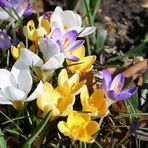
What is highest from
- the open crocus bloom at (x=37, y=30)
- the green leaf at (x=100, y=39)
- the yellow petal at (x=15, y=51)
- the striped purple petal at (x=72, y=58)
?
the open crocus bloom at (x=37, y=30)

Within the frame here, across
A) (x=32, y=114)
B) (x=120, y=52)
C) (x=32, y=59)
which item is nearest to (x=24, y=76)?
(x=32, y=59)

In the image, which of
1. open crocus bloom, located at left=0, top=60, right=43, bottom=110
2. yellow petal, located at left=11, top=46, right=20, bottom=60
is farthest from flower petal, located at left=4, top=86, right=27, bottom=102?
yellow petal, located at left=11, top=46, right=20, bottom=60

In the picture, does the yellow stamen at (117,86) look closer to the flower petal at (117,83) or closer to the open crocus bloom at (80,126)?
the flower petal at (117,83)

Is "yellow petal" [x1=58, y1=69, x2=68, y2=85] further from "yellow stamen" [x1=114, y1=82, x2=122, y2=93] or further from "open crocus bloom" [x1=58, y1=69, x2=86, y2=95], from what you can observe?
"yellow stamen" [x1=114, y1=82, x2=122, y2=93]

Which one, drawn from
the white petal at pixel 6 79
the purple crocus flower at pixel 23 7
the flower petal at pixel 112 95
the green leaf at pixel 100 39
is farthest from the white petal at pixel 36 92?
the green leaf at pixel 100 39

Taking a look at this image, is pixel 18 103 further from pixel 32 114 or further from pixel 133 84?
pixel 133 84
